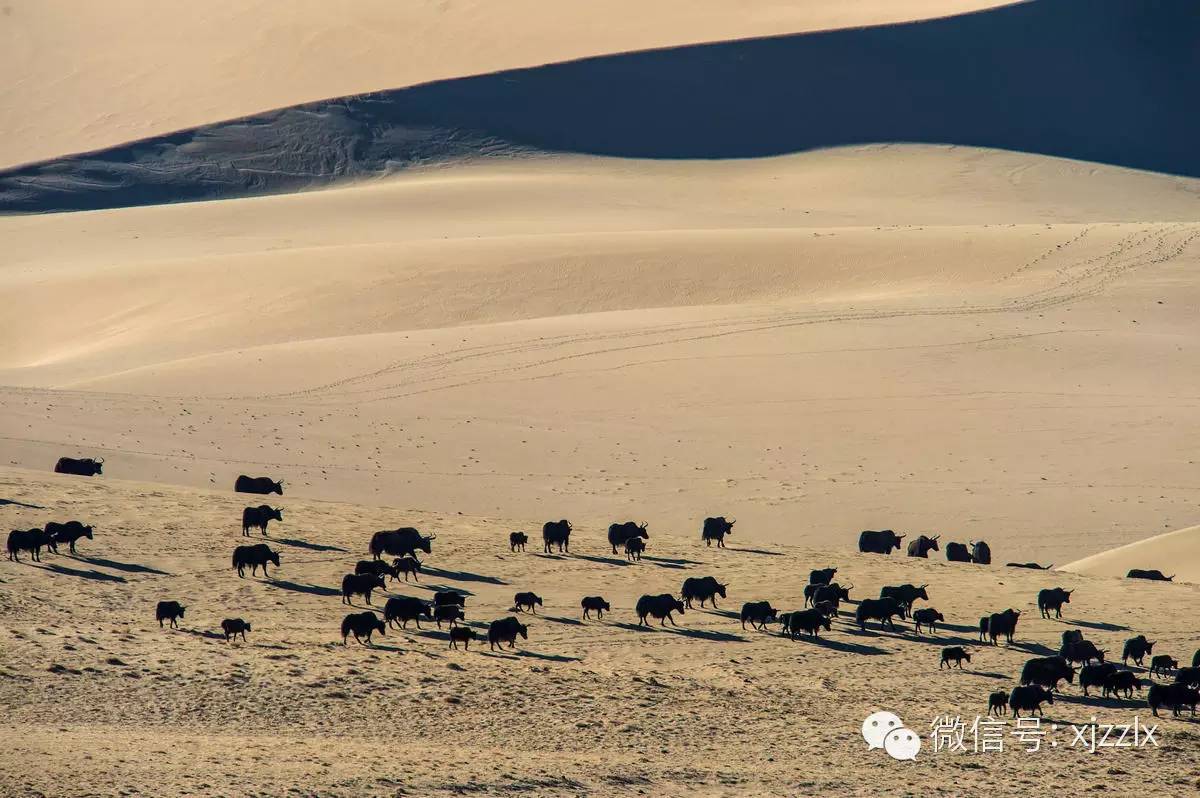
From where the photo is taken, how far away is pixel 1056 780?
43.2 ft

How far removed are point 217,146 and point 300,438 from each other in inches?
1887

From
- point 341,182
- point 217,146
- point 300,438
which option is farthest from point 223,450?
point 217,146

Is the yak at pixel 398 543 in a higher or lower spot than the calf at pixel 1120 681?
higher

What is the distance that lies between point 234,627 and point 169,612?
2.99ft

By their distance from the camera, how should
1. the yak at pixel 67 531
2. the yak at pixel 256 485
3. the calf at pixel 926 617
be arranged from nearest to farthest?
the calf at pixel 926 617 → the yak at pixel 67 531 → the yak at pixel 256 485

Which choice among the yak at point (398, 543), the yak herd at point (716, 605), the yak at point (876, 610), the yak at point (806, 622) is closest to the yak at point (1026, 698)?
the yak herd at point (716, 605)

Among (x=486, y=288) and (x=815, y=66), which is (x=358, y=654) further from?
(x=815, y=66)

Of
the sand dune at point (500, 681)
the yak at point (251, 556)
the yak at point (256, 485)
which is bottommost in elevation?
the sand dune at point (500, 681)

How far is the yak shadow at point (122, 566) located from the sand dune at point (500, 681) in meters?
0.05

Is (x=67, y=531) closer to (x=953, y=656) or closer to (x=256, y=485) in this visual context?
(x=256, y=485)

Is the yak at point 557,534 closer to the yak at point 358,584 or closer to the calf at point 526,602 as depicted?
the calf at point 526,602

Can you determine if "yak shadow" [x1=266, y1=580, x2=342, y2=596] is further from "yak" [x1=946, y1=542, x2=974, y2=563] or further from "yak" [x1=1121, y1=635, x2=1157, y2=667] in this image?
"yak" [x1=1121, y1=635, x2=1157, y2=667]

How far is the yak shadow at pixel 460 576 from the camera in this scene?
19.9m

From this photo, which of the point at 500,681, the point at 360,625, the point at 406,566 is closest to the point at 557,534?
the point at 406,566
